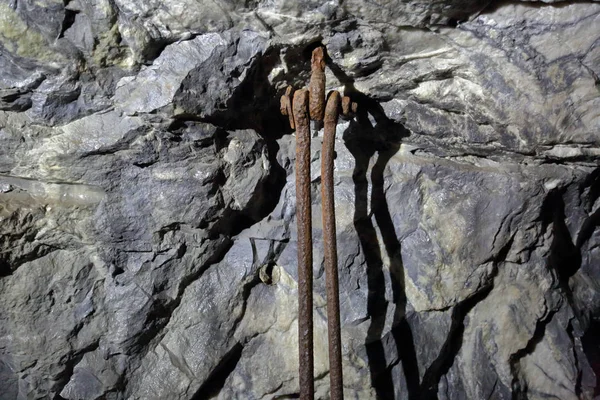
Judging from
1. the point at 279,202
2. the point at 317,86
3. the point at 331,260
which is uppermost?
the point at 317,86

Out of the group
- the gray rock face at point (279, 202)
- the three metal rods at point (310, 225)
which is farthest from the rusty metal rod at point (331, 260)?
the gray rock face at point (279, 202)

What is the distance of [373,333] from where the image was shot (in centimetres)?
112

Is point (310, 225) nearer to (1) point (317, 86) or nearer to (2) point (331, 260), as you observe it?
(2) point (331, 260)

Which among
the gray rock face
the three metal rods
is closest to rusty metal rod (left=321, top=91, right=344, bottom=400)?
the three metal rods

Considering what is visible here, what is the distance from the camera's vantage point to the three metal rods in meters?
0.94

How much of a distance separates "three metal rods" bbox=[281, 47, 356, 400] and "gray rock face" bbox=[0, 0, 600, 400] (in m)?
0.12

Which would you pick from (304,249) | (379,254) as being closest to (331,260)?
(304,249)

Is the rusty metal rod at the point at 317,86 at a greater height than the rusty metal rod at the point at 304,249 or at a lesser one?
greater

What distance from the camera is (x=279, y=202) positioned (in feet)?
3.86

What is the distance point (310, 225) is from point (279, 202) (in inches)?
9.0

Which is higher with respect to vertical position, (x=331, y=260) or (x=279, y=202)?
(x=279, y=202)

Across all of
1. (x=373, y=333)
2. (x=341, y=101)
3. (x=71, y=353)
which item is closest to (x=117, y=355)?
(x=71, y=353)

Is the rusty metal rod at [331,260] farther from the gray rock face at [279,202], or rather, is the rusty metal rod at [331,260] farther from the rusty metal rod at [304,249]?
the gray rock face at [279,202]

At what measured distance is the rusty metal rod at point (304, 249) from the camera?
0.95 meters
